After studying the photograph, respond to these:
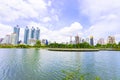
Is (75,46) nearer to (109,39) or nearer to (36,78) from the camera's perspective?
(109,39)

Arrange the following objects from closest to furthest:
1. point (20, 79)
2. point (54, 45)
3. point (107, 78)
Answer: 1. point (20, 79)
2. point (107, 78)
3. point (54, 45)

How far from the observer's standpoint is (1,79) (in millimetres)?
18109

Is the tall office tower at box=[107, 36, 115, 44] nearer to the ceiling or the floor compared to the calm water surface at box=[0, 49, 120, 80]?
nearer to the ceiling

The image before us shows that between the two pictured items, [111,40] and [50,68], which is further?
[111,40]

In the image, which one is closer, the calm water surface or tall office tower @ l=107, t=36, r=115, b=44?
the calm water surface

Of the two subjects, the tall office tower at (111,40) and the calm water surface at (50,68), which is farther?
the tall office tower at (111,40)

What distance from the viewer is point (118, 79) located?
1866cm

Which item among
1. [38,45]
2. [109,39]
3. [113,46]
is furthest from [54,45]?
[109,39]

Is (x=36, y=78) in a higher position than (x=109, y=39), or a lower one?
lower

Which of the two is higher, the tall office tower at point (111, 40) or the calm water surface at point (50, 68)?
the tall office tower at point (111, 40)

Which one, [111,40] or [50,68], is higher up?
[111,40]

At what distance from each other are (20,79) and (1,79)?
107 inches

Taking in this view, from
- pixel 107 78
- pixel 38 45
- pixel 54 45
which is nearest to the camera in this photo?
pixel 107 78

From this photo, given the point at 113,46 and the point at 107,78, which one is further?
the point at 113,46
